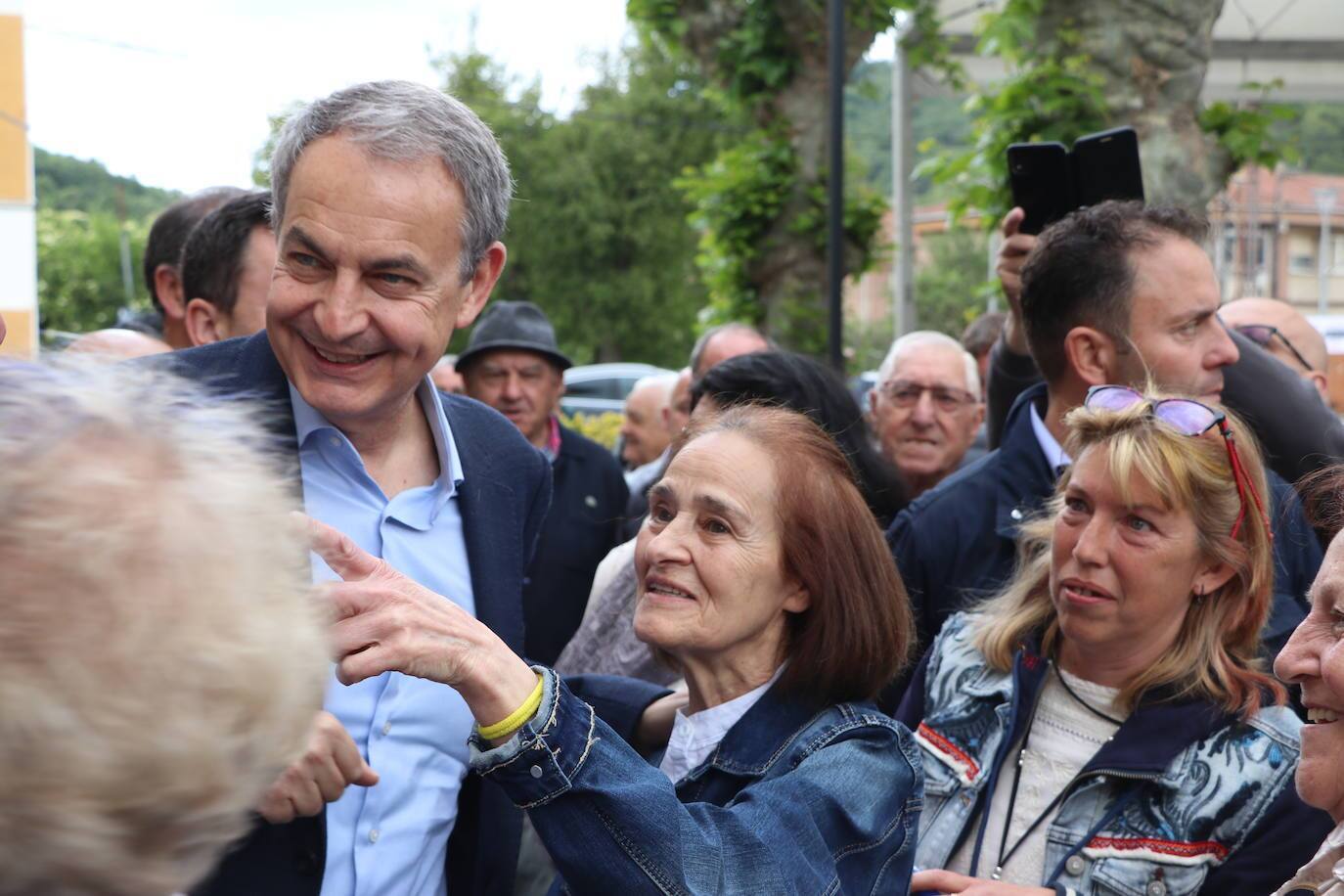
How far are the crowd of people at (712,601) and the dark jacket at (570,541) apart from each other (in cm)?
95

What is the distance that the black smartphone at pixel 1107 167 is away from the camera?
13.1 feet

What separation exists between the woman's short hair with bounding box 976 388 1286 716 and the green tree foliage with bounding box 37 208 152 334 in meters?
51.3

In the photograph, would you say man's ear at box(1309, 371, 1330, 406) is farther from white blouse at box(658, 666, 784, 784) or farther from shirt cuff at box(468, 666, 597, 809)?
shirt cuff at box(468, 666, 597, 809)

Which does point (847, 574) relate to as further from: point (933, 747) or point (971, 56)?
point (971, 56)

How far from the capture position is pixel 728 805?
85.9 inches

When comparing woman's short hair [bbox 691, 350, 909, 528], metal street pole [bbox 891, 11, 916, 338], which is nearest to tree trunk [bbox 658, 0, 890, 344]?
metal street pole [bbox 891, 11, 916, 338]

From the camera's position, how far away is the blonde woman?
256 centimetres

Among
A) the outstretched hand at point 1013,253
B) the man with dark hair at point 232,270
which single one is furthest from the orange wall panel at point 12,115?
the outstretched hand at point 1013,253

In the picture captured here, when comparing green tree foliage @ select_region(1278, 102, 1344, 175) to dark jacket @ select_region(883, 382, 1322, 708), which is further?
green tree foliage @ select_region(1278, 102, 1344, 175)

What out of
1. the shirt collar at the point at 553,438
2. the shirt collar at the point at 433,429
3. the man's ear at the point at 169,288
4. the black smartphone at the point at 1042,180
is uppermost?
the black smartphone at the point at 1042,180

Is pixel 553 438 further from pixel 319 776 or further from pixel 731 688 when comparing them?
pixel 319 776

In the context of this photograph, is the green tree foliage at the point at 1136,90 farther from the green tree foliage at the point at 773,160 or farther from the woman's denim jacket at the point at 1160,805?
the woman's denim jacket at the point at 1160,805

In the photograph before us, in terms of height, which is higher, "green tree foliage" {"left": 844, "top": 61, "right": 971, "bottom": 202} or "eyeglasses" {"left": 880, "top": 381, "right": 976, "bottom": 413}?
"green tree foliage" {"left": 844, "top": 61, "right": 971, "bottom": 202}

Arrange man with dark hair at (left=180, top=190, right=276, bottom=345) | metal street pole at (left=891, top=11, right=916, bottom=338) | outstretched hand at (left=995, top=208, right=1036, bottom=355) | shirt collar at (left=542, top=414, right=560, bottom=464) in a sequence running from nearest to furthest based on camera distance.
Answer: man with dark hair at (left=180, top=190, right=276, bottom=345) → outstretched hand at (left=995, top=208, right=1036, bottom=355) → shirt collar at (left=542, top=414, right=560, bottom=464) → metal street pole at (left=891, top=11, right=916, bottom=338)
